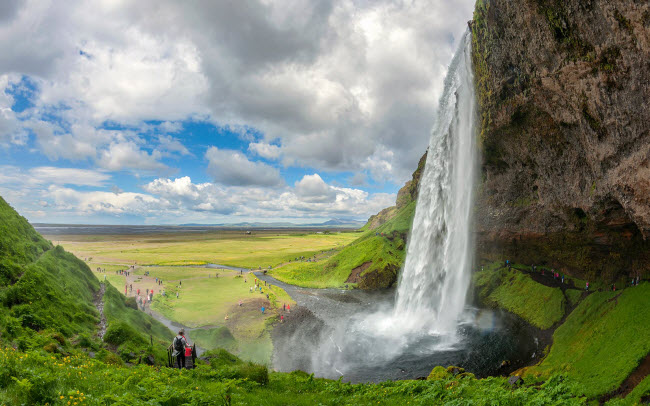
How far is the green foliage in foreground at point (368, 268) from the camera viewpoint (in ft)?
205

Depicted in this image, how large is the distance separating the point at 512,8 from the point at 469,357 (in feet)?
100

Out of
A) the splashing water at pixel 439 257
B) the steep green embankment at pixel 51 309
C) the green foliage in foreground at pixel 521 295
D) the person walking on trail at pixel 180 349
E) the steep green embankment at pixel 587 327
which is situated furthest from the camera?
the splashing water at pixel 439 257

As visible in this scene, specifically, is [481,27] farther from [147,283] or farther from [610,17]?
[147,283]

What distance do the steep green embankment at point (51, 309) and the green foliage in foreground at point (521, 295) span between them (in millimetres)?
38197

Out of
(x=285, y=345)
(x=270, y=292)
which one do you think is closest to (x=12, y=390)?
(x=285, y=345)

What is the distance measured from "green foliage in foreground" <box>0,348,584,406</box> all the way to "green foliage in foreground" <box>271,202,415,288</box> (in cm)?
4046

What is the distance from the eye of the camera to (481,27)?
115ft

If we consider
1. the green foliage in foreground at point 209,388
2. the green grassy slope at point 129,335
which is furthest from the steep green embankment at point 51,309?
the green foliage in foreground at point 209,388

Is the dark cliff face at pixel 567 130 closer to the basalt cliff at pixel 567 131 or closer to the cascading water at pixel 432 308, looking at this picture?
the basalt cliff at pixel 567 131

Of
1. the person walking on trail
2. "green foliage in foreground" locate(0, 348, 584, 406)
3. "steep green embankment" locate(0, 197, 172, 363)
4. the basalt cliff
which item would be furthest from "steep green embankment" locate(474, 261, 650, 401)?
"steep green embankment" locate(0, 197, 172, 363)

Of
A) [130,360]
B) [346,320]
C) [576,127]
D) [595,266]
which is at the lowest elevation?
[346,320]

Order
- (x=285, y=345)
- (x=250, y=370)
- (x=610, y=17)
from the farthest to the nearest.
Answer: (x=285, y=345)
(x=610, y=17)
(x=250, y=370)

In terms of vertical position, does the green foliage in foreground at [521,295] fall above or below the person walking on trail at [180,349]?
below

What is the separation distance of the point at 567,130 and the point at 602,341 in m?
17.1
